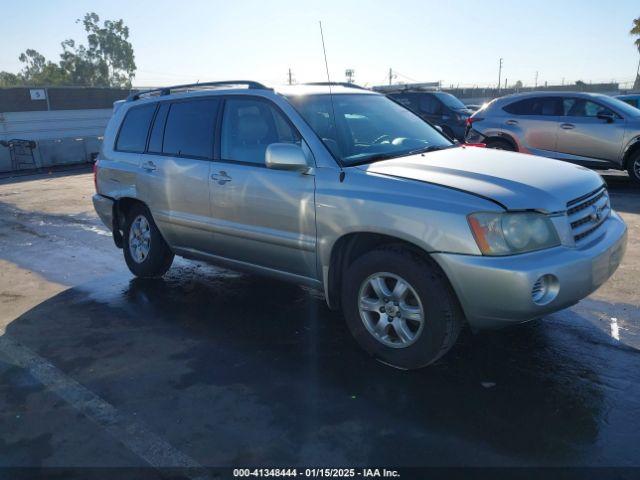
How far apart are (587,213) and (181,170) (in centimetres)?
320

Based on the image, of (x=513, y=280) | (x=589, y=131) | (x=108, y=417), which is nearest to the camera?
(x=513, y=280)

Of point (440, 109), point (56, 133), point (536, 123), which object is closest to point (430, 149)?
point (536, 123)

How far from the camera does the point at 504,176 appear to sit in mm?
3506

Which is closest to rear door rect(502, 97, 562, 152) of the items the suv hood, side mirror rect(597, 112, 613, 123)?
side mirror rect(597, 112, 613, 123)

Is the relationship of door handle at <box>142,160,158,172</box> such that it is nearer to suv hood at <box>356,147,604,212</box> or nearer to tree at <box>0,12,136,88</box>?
suv hood at <box>356,147,604,212</box>

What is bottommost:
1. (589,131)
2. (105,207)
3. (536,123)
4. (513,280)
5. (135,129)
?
(105,207)

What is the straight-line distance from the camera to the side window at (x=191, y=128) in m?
4.75

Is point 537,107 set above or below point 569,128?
above

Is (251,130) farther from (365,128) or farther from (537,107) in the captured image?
(537,107)

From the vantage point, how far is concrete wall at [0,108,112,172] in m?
17.3

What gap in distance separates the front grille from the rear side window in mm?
7151

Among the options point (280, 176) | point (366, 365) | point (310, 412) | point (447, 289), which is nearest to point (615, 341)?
point (447, 289)

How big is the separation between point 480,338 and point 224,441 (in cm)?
206

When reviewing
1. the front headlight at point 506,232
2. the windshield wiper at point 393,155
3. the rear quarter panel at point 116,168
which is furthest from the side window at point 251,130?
the front headlight at point 506,232
